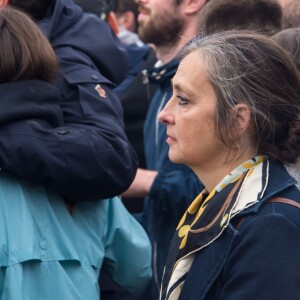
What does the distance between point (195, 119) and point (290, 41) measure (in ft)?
2.30

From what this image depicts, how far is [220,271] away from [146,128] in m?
2.04

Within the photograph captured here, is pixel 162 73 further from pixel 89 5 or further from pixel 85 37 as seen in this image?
pixel 85 37

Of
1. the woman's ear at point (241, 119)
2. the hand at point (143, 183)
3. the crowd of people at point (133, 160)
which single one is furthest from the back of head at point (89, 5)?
the woman's ear at point (241, 119)

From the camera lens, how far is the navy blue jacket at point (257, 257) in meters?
1.84

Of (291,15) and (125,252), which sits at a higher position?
(291,15)

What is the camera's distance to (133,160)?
2641 millimetres

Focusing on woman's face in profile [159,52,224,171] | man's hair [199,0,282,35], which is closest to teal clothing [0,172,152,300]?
woman's face in profile [159,52,224,171]

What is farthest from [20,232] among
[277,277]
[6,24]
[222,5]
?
[222,5]

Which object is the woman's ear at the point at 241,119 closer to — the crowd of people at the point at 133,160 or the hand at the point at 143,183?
the crowd of people at the point at 133,160

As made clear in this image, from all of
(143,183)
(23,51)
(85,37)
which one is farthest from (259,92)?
(143,183)

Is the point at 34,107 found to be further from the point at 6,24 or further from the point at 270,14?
the point at 270,14

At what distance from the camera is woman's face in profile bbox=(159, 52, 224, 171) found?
212 centimetres

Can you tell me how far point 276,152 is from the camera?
2104 mm

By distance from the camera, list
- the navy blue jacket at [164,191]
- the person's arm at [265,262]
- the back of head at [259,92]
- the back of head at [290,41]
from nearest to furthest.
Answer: the person's arm at [265,262] < the back of head at [259,92] < the back of head at [290,41] < the navy blue jacket at [164,191]
